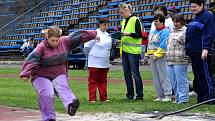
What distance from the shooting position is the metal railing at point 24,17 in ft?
136

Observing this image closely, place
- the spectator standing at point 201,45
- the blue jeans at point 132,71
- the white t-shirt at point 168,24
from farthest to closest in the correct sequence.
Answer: the white t-shirt at point 168,24
the blue jeans at point 132,71
the spectator standing at point 201,45

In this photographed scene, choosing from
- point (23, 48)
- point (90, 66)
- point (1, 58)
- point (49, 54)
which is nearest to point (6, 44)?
point (1, 58)

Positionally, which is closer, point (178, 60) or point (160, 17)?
point (178, 60)

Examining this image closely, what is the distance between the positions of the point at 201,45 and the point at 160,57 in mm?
1225

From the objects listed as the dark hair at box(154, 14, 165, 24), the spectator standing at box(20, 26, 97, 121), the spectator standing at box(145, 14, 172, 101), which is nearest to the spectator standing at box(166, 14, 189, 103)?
the spectator standing at box(145, 14, 172, 101)

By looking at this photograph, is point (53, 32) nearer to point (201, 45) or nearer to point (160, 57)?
point (201, 45)

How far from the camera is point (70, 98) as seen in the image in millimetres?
7168

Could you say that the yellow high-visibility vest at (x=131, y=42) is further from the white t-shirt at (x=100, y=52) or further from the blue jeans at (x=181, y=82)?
the blue jeans at (x=181, y=82)

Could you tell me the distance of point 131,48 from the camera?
1042 centimetres

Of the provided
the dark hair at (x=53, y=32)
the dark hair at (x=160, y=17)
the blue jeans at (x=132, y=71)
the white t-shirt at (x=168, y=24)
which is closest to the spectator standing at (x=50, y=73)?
the dark hair at (x=53, y=32)

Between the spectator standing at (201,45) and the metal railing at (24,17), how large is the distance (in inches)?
1317

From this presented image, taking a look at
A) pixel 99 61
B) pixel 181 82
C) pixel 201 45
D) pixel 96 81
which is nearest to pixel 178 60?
pixel 181 82

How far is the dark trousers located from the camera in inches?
352

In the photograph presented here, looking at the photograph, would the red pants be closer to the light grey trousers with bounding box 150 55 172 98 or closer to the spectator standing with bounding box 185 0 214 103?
the light grey trousers with bounding box 150 55 172 98
